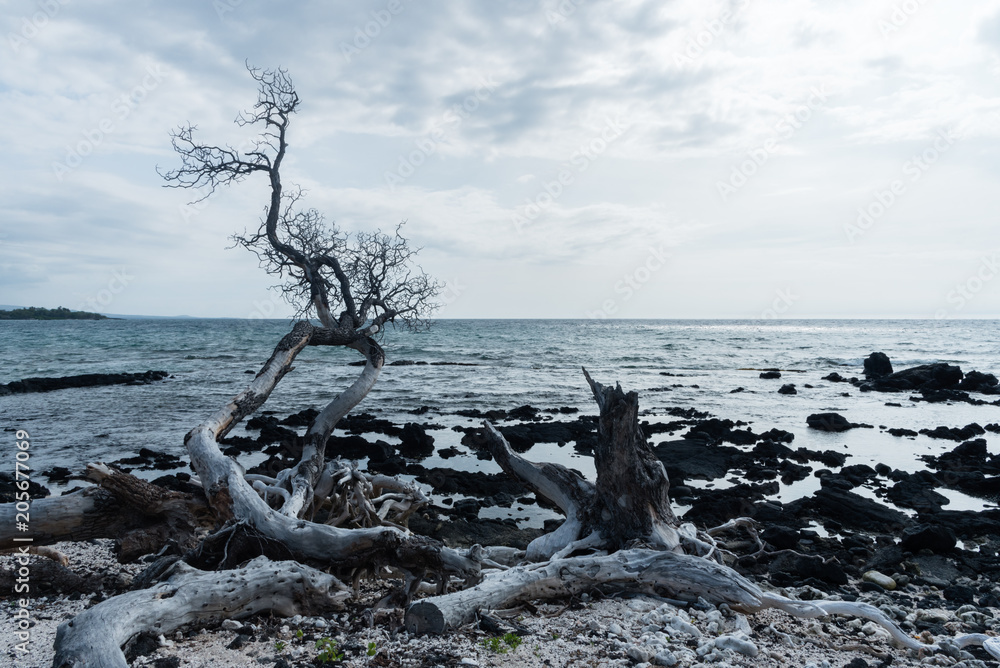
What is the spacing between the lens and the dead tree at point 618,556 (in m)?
4.63

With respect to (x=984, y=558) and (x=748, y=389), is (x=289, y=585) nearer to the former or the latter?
(x=984, y=558)

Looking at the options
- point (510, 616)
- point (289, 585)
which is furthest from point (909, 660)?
point (289, 585)

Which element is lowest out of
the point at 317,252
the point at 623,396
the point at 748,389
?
the point at 748,389

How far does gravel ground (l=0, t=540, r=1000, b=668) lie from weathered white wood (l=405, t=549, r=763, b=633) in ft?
0.44

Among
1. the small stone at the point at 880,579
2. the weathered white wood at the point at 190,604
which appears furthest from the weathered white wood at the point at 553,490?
the small stone at the point at 880,579

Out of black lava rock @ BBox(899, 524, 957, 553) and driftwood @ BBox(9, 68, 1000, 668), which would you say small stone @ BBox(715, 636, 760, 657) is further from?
black lava rock @ BBox(899, 524, 957, 553)

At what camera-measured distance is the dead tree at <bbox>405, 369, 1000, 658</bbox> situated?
4629 mm

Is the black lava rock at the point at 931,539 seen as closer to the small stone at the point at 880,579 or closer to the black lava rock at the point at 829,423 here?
the small stone at the point at 880,579

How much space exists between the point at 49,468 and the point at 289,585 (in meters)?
10.1

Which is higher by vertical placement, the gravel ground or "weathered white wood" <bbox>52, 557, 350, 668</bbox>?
"weathered white wood" <bbox>52, 557, 350, 668</bbox>

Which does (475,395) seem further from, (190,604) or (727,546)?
(190,604)

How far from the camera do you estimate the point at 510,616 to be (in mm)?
4785

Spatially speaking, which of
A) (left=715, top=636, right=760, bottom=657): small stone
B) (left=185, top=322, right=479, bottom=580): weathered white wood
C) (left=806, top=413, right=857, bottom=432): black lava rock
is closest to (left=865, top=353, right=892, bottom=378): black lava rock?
(left=806, top=413, right=857, bottom=432): black lava rock

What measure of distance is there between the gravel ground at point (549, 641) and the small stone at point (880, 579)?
1.37 meters
